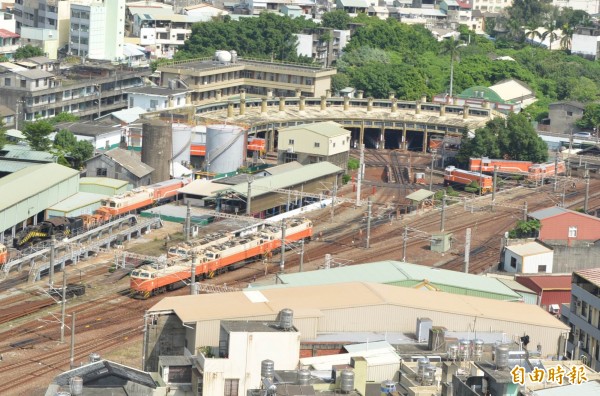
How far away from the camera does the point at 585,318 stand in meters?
52.1

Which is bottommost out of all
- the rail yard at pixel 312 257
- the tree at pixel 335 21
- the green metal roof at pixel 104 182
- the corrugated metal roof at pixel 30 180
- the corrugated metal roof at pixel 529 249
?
the rail yard at pixel 312 257

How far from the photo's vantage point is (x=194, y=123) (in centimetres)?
9319

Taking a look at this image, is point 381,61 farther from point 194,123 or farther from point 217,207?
point 217,207

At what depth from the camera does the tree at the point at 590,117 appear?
4291 inches

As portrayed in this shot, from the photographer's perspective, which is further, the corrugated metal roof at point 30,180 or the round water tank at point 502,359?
the corrugated metal roof at point 30,180

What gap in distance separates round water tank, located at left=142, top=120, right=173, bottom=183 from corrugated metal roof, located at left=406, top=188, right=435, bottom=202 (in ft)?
45.2

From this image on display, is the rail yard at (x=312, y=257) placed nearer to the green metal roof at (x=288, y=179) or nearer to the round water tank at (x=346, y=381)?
the green metal roof at (x=288, y=179)

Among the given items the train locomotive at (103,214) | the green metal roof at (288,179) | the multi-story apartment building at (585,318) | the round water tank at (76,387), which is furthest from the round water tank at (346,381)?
the green metal roof at (288,179)

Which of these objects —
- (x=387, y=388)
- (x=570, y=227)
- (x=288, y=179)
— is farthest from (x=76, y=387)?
(x=288, y=179)

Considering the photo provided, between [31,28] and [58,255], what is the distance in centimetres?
6739

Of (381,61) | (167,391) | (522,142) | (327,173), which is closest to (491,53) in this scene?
(381,61)

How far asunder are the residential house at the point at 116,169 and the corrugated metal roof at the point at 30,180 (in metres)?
4.00

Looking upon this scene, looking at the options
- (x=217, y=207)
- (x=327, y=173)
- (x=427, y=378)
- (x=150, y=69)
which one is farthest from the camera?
(x=150, y=69)

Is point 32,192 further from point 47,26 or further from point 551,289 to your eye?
point 47,26
